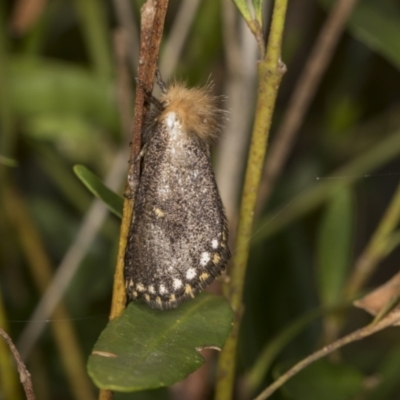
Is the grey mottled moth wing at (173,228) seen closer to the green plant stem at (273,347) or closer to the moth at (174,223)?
the moth at (174,223)

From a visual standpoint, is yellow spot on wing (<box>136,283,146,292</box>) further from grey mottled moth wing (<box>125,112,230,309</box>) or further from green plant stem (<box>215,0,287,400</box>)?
green plant stem (<box>215,0,287,400</box>)

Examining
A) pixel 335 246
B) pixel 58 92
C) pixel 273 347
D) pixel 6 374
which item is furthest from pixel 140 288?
pixel 58 92

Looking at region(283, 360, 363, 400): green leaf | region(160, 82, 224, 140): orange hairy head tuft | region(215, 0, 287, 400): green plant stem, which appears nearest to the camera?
region(215, 0, 287, 400): green plant stem

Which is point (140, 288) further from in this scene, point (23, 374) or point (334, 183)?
point (334, 183)

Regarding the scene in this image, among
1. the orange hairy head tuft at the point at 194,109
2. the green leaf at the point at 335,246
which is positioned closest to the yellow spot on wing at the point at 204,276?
the orange hairy head tuft at the point at 194,109

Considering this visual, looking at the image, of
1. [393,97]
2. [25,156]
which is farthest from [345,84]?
[25,156]

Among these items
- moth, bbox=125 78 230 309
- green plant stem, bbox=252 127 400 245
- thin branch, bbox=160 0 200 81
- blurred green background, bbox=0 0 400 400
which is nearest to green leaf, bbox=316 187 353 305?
blurred green background, bbox=0 0 400 400

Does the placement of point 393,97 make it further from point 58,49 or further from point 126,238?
point 126,238
